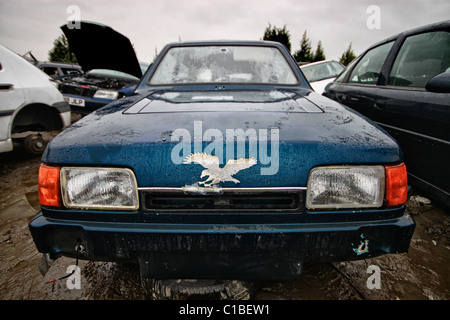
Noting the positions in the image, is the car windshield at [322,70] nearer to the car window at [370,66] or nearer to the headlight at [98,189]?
the car window at [370,66]

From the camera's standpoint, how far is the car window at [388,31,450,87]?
2.25m

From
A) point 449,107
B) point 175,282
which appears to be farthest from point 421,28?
point 175,282

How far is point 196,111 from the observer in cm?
126

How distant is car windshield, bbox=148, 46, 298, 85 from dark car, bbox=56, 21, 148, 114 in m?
3.10

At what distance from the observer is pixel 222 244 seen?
1006 millimetres

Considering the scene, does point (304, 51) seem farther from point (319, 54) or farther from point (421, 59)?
point (421, 59)

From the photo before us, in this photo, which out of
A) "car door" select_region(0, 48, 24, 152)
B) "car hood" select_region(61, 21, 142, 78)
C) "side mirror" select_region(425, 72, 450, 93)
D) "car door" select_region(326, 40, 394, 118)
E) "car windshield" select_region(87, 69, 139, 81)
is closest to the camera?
"side mirror" select_region(425, 72, 450, 93)

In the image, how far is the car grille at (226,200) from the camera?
982 millimetres

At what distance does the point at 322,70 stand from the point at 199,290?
6.75 m

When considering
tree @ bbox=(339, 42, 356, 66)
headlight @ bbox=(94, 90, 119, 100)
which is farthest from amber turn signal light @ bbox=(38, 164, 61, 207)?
tree @ bbox=(339, 42, 356, 66)

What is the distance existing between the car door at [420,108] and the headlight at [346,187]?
1369 mm

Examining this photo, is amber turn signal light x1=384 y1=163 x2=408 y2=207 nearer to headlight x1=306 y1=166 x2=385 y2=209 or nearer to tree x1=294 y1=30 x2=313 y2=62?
headlight x1=306 y1=166 x2=385 y2=209

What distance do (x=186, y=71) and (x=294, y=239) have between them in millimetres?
1560
